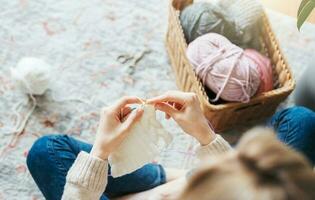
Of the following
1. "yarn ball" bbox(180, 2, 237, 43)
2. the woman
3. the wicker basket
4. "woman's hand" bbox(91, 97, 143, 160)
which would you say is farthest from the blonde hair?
"yarn ball" bbox(180, 2, 237, 43)

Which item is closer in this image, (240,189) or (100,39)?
(240,189)

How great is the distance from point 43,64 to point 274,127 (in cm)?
61

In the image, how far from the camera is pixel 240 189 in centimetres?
45

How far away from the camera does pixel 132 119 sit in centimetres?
86

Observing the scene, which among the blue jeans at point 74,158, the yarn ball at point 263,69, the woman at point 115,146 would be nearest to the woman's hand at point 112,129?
the woman at point 115,146

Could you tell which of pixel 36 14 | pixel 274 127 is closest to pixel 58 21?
pixel 36 14

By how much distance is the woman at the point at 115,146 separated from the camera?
848 millimetres

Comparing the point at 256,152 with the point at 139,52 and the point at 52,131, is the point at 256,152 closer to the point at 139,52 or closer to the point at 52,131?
the point at 52,131

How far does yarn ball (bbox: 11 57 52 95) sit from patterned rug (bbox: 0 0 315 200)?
0.03m

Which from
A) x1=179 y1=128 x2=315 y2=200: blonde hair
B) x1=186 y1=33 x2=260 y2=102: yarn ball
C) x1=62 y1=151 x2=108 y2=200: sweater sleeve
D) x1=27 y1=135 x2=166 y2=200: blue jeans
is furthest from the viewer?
x1=186 y1=33 x2=260 y2=102: yarn ball

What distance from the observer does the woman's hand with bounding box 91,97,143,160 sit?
846 millimetres

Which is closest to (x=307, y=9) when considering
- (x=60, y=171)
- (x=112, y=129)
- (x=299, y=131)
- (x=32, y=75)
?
(x=299, y=131)

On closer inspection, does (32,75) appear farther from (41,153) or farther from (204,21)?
(204,21)

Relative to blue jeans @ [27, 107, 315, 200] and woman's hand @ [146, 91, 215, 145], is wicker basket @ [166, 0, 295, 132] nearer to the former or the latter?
blue jeans @ [27, 107, 315, 200]
